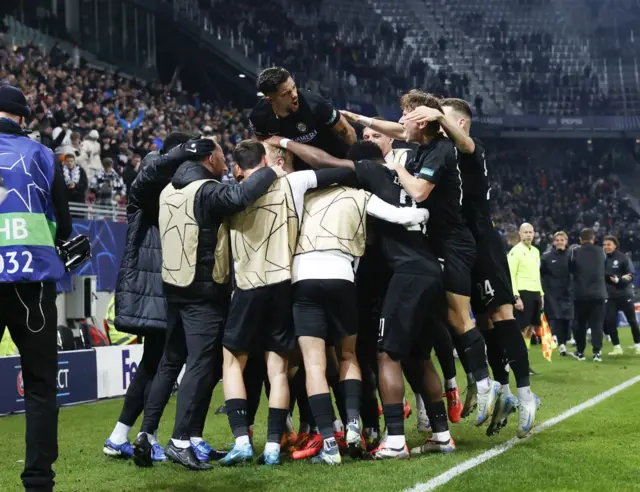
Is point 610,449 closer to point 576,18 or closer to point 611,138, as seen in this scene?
point 611,138

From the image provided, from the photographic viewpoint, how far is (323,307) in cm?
666

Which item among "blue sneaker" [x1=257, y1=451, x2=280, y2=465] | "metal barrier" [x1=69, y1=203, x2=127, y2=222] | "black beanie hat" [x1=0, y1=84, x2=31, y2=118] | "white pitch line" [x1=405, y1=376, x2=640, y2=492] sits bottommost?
"white pitch line" [x1=405, y1=376, x2=640, y2=492]

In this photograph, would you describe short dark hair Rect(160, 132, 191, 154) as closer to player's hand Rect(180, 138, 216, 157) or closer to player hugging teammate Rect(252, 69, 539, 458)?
player's hand Rect(180, 138, 216, 157)

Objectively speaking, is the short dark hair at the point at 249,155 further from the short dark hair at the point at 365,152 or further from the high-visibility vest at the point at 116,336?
the high-visibility vest at the point at 116,336

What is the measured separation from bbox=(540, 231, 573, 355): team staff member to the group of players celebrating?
1020cm

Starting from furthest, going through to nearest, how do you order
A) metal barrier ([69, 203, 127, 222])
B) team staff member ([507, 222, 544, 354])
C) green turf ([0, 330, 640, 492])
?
1. metal barrier ([69, 203, 127, 222])
2. team staff member ([507, 222, 544, 354])
3. green turf ([0, 330, 640, 492])

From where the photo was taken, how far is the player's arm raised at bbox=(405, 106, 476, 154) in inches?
265

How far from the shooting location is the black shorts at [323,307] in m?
6.62

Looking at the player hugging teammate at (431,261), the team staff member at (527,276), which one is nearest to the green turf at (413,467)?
the player hugging teammate at (431,261)

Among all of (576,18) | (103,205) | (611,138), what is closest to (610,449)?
→ (103,205)

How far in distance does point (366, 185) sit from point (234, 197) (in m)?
1.08

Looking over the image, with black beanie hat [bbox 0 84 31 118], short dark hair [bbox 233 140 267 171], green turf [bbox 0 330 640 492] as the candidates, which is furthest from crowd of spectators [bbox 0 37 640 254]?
black beanie hat [bbox 0 84 31 118]

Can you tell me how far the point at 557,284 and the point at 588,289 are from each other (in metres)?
0.89

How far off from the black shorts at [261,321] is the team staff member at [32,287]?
167cm
